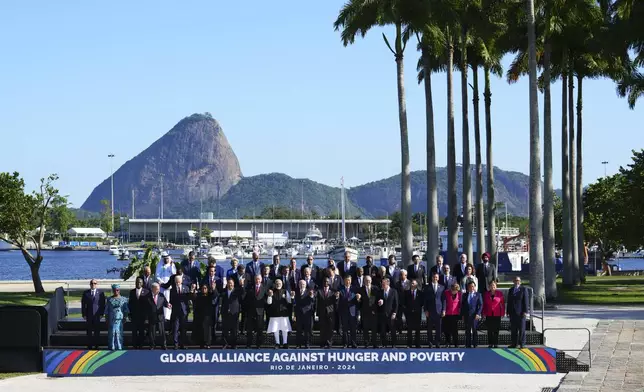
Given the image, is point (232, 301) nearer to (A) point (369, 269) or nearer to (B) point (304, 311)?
(B) point (304, 311)

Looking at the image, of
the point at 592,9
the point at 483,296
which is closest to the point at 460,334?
the point at 483,296

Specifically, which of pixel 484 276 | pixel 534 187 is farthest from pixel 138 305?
pixel 534 187

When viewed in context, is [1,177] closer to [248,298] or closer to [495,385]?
[248,298]

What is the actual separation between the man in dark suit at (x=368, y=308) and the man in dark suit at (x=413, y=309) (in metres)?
0.76

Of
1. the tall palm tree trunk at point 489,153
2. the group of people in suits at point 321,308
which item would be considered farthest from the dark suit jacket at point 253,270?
the tall palm tree trunk at point 489,153

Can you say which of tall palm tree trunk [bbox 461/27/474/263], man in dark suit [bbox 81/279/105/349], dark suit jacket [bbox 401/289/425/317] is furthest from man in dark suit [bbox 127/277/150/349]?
tall palm tree trunk [bbox 461/27/474/263]

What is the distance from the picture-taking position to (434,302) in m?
24.6

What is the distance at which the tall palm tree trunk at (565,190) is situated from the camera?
50.8 m

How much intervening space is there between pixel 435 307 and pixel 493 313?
136 cm

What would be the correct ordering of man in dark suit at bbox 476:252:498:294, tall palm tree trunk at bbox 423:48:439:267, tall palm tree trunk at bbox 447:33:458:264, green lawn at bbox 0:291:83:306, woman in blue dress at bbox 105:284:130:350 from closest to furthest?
woman in blue dress at bbox 105:284:130:350, man in dark suit at bbox 476:252:498:294, green lawn at bbox 0:291:83:306, tall palm tree trunk at bbox 423:48:439:267, tall palm tree trunk at bbox 447:33:458:264

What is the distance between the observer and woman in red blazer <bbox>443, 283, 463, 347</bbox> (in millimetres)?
24516

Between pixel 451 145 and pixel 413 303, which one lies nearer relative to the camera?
pixel 413 303

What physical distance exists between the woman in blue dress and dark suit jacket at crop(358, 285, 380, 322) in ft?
18.5

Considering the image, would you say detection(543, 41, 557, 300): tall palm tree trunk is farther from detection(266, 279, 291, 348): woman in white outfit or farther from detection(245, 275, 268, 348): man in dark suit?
detection(245, 275, 268, 348): man in dark suit
